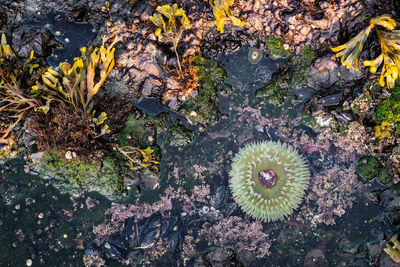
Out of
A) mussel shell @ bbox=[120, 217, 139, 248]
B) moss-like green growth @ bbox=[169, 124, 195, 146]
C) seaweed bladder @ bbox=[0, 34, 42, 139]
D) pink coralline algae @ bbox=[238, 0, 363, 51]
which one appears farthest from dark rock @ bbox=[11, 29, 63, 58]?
pink coralline algae @ bbox=[238, 0, 363, 51]

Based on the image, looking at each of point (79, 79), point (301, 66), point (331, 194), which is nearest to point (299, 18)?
point (301, 66)

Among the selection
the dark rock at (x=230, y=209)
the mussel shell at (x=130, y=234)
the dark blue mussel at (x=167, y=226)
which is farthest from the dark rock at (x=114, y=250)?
the dark rock at (x=230, y=209)

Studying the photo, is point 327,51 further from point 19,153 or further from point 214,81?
point 19,153

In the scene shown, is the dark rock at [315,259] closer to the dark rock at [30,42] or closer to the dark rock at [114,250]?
the dark rock at [114,250]

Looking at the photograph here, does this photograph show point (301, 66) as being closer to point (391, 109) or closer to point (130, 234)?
point (391, 109)

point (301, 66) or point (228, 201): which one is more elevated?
point (301, 66)

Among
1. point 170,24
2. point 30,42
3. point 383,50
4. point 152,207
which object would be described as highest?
point 170,24

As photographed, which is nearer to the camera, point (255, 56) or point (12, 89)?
point (12, 89)
